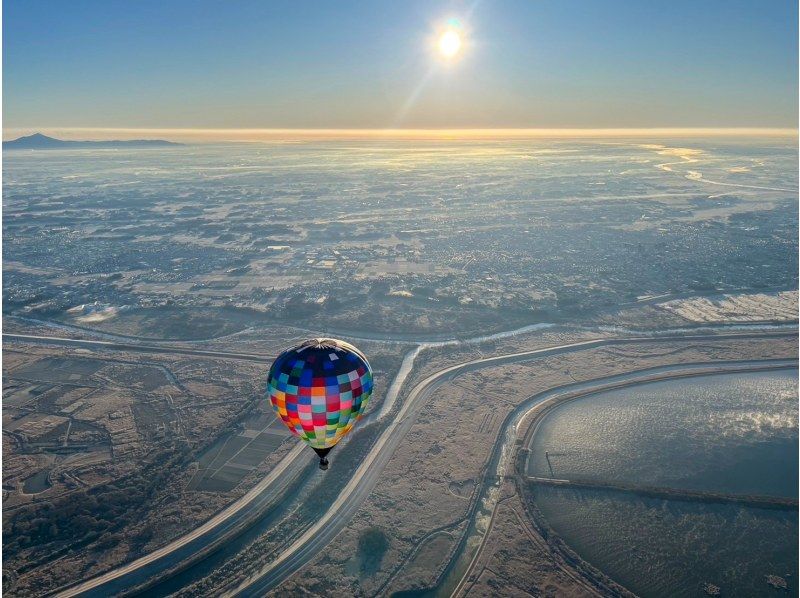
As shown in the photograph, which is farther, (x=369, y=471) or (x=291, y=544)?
(x=369, y=471)

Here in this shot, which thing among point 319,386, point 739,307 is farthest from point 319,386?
point 739,307

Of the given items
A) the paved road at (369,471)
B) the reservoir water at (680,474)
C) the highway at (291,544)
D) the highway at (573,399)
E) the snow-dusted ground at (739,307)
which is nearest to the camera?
the highway at (291,544)

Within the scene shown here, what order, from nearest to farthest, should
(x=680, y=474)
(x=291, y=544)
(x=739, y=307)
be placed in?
(x=291, y=544) < (x=680, y=474) < (x=739, y=307)

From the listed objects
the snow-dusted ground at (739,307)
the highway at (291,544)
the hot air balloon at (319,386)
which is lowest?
the highway at (291,544)

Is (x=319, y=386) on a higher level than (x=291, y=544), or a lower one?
higher

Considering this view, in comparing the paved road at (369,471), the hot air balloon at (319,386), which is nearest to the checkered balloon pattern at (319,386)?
the hot air balloon at (319,386)

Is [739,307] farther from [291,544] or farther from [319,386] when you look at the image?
[291,544]

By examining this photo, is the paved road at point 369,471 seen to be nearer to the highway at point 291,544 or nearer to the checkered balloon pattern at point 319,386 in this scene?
the highway at point 291,544

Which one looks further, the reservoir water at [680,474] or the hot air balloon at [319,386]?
the reservoir water at [680,474]
